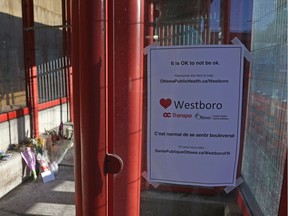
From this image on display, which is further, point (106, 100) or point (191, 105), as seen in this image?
point (191, 105)

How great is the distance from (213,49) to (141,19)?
33 centimetres

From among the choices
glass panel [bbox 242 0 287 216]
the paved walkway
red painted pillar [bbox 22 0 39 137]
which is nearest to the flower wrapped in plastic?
red painted pillar [bbox 22 0 39 137]

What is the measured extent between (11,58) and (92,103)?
4.23 metres

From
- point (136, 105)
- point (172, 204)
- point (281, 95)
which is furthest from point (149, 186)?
point (281, 95)

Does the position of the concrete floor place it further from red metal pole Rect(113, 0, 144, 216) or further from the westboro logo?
the westboro logo

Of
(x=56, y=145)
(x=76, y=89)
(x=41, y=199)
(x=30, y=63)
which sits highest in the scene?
(x=30, y=63)

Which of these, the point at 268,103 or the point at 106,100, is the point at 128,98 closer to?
the point at 106,100

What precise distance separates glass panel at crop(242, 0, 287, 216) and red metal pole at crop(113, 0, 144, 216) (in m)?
0.55

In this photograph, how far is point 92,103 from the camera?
109cm

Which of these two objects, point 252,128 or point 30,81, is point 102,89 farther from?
point 30,81

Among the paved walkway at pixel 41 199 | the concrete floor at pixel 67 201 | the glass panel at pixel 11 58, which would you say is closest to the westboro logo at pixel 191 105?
the concrete floor at pixel 67 201

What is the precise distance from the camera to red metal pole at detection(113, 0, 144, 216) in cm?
111

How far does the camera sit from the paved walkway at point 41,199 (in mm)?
3588

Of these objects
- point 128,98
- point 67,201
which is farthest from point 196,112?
point 67,201
